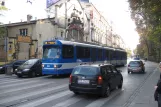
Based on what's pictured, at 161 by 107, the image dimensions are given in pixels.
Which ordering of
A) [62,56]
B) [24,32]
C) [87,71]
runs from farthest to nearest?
[24,32] < [62,56] < [87,71]

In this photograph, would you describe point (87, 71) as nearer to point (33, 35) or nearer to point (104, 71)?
point (104, 71)

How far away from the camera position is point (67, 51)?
20734 millimetres

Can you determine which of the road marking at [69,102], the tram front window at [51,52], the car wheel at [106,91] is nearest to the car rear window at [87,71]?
the car wheel at [106,91]

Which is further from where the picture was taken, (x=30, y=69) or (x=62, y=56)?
(x=30, y=69)

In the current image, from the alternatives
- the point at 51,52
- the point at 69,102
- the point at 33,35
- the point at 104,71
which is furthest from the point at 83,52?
the point at 33,35

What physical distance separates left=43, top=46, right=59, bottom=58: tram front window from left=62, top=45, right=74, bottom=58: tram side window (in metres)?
0.58

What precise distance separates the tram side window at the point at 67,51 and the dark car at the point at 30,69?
11.1 feet

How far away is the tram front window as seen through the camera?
20.1 m

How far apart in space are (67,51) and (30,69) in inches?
146

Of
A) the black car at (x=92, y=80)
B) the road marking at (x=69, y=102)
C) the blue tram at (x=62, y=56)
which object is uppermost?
the blue tram at (x=62, y=56)

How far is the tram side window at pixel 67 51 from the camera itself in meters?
20.3

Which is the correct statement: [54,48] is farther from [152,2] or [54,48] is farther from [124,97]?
[124,97]

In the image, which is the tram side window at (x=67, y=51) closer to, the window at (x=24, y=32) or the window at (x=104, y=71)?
the window at (x=104, y=71)

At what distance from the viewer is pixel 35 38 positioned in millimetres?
45500
